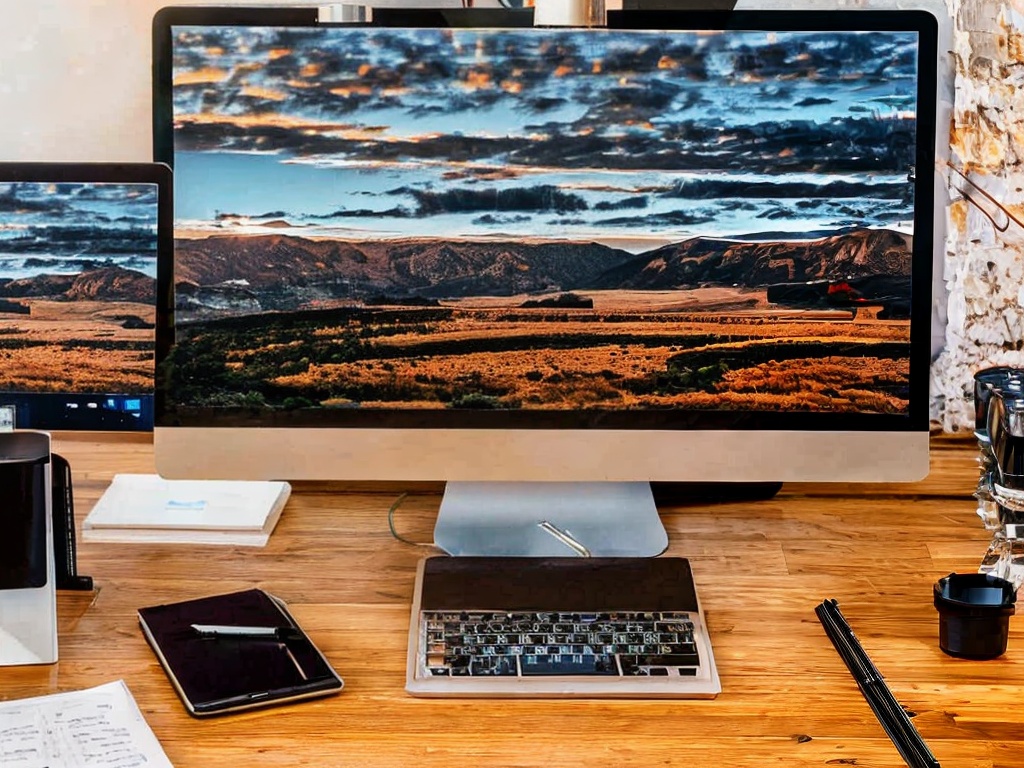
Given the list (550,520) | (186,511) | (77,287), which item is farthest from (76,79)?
(550,520)

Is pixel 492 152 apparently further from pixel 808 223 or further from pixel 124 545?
pixel 124 545

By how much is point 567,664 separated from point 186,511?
0.56 metres

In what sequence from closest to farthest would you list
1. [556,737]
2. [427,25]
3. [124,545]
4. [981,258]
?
[556,737] < [427,25] < [124,545] < [981,258]

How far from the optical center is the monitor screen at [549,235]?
3.63 feet

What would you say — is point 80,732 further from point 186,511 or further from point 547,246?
point 547,246

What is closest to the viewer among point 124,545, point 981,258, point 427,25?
point 427,25

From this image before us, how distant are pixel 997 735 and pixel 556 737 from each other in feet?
1.14

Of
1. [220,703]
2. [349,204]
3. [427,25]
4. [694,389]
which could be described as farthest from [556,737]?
[427,25]

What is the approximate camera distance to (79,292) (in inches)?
56.5

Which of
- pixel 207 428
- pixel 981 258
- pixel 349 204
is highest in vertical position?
pixel 349 204

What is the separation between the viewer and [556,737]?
861 millimetres

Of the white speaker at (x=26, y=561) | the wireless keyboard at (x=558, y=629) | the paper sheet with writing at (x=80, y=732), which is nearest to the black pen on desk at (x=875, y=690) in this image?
the wireless keyboard at (x=558, y=629)

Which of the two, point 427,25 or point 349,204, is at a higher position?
point 427,25

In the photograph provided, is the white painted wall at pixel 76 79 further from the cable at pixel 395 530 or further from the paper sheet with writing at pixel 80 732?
the paper sheet with writing at pixel 80 732
